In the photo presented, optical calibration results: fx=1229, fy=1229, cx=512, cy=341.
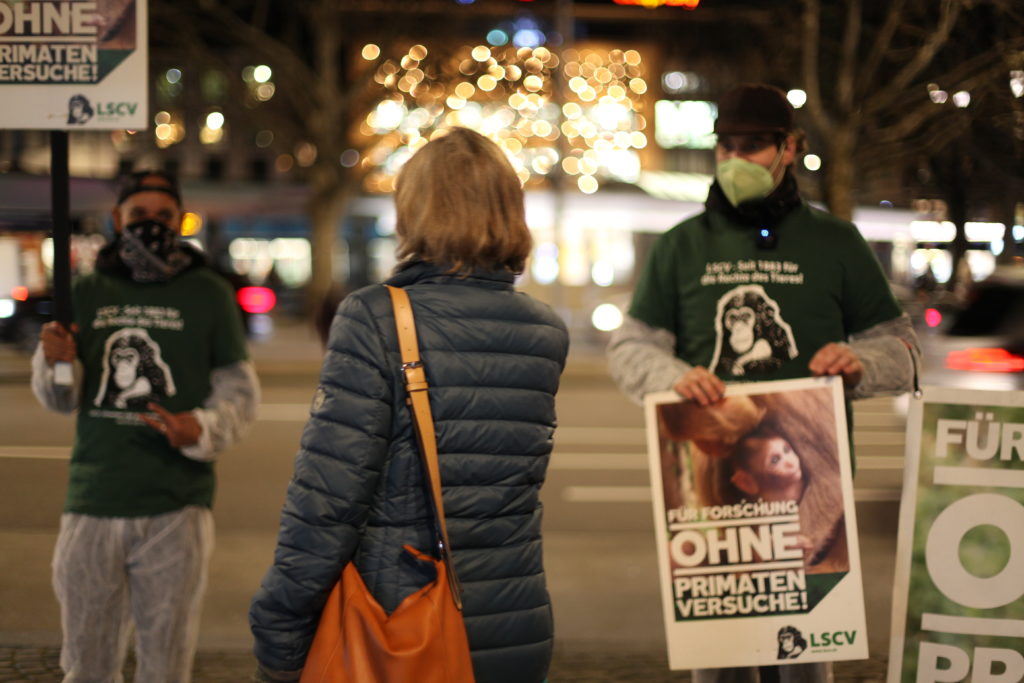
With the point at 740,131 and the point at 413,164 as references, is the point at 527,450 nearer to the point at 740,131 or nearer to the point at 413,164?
the point at 413,164

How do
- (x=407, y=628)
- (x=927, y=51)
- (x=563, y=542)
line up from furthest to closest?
1. (x=563, y=542)
2. (x=927, y=51)
3. (x=407, y=628)

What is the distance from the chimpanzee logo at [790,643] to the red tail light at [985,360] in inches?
217

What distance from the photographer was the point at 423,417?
93.9 inches

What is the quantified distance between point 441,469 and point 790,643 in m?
1.23

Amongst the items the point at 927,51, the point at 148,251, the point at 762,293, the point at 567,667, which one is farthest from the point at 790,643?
the point at 927,51

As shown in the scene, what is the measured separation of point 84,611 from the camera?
3.57 m

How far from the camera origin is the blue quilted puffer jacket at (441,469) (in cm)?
235

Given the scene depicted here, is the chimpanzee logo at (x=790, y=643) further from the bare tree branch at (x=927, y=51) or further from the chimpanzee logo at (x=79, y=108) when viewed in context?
the bare tree branch at (x=927, y=51)

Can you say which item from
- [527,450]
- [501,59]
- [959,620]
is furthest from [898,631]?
[501,59]

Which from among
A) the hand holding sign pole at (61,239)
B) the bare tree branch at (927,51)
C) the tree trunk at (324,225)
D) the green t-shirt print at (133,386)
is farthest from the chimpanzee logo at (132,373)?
the tree trunk at (324,225)

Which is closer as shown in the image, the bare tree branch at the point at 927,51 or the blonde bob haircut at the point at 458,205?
the blonde bob haircut at the point at 458,205

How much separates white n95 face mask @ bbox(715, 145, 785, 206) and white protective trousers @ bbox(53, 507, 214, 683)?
1878mm

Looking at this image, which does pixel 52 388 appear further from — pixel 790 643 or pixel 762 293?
pixel 790 643

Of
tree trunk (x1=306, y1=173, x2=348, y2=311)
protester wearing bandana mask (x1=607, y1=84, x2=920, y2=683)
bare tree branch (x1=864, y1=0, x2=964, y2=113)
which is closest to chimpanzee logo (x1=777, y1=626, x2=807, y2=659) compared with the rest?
protester wearing bandana mask (x1=607, y1=84, x2=920, y2=683)
